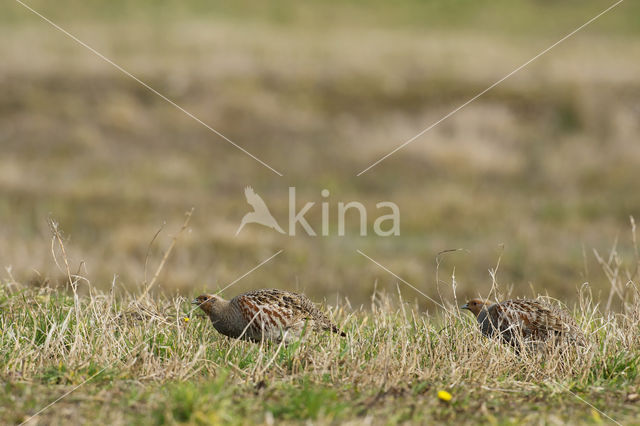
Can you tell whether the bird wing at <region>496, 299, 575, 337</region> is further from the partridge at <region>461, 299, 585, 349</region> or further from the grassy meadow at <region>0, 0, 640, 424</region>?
the grassy meadow at <region>0, 0, 640, 424</region>

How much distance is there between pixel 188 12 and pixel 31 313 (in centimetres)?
3723

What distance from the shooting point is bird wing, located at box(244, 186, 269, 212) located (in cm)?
1883

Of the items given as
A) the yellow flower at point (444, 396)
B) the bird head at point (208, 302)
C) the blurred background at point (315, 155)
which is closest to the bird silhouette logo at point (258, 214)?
the blurred background at point (315, 155)

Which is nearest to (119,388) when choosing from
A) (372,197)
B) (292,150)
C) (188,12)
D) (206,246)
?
(206,246)

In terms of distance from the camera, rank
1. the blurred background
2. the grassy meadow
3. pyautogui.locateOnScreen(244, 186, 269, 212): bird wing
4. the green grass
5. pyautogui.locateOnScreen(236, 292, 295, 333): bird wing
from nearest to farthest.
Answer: the green grass → the grassy meadow → pyautogui.locateOnScreen(236, 292, 295, 333): bird wing → the blurred background → pyautogui.locateOnScreen(244, 186, 269, 212): bird wing

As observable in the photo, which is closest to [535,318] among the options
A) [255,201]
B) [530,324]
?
[530,324]

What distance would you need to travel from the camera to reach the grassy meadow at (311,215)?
5.26 metres

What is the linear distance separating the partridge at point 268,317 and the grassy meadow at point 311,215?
18cm

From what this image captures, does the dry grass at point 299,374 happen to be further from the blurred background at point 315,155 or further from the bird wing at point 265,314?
the blurred background at point 315,155

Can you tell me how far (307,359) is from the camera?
219 inches

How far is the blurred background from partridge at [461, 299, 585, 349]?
20.7 feet

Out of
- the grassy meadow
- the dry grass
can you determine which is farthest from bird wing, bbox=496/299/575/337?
the grassy meadow

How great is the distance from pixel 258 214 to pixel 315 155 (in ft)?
14.2

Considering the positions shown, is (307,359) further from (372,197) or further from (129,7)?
(129,7)
